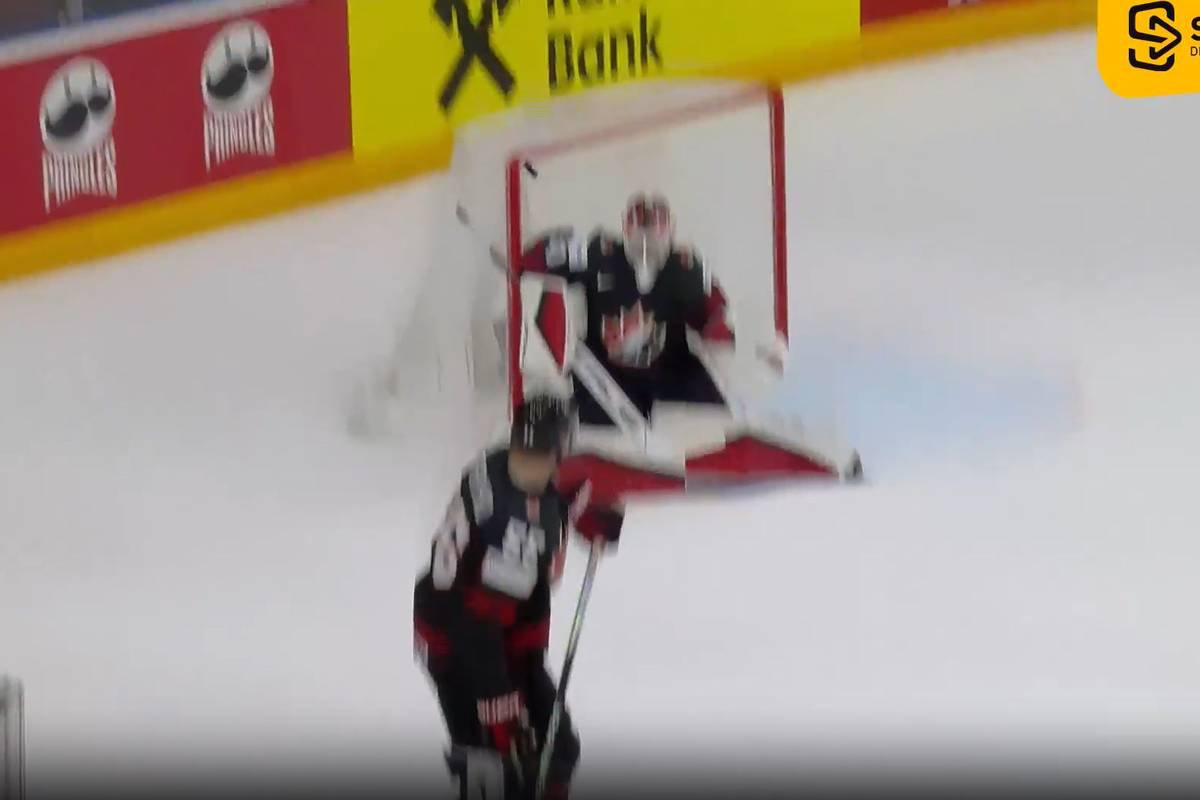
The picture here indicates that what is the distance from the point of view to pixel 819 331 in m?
1.33

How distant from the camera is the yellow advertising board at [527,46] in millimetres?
→ 1356

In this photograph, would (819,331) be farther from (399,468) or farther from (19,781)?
(19,781)

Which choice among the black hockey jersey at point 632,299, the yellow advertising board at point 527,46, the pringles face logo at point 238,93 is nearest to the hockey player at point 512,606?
the black hockey jersey at point 632,299

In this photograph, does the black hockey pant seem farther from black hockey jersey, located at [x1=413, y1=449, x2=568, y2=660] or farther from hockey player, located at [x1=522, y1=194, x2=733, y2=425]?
hockey player, located at [x1=522, y1=194, x2=733, y2=425]

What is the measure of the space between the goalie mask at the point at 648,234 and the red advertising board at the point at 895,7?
0.31 meters

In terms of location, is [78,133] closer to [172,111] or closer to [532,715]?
[172,111]

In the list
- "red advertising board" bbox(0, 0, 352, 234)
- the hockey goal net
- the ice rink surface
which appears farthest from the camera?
"red advertising board" bbox(0, 0, 352, 234)

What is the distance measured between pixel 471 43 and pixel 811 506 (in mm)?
706

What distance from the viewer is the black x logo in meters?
1.44

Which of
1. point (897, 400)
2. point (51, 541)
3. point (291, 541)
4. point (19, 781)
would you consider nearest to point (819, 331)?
point (897, 400)

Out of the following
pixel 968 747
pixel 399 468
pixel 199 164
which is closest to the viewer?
pixel 968 747

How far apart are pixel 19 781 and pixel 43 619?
0.69 ft

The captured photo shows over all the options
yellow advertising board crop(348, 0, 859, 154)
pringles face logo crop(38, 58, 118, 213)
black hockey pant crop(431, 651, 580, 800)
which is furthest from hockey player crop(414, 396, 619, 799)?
pringles face logo crop(38, 58, 118, 213)

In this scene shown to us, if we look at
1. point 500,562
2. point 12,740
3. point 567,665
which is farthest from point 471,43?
point 12,740
